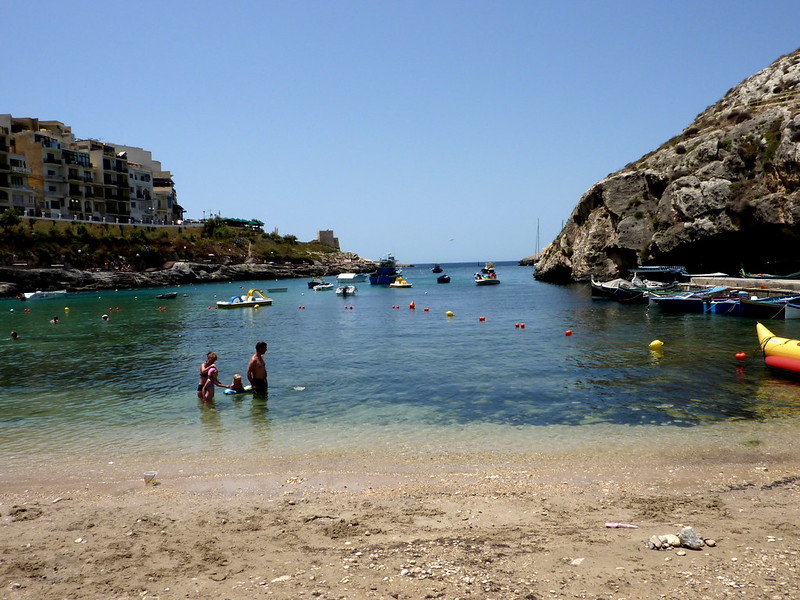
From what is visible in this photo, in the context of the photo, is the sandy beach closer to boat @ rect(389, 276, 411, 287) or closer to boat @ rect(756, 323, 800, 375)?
boat @ rect(756, 323, 800, 375)

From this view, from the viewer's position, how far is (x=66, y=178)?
96812 millimetres

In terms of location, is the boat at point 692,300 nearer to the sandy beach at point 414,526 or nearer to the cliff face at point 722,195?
the cliff face at point 722,195

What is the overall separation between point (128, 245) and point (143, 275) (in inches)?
378

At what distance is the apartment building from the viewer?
292 ft

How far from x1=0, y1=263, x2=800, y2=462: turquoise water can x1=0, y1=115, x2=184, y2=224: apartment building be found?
6327 centimetres

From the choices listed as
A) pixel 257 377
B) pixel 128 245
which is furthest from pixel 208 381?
pixel 128 245

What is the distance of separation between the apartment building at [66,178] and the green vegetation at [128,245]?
4134 mm

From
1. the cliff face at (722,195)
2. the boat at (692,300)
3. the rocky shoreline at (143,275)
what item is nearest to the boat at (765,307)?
the boat at (692,300)

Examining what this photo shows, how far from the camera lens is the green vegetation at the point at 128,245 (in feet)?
270

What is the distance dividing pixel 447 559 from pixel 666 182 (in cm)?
6822

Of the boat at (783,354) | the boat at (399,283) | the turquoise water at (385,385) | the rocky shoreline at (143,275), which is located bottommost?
the turquoise water at (385,385)

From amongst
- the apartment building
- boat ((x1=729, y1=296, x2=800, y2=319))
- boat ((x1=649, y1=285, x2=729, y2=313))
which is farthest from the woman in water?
the apartment building

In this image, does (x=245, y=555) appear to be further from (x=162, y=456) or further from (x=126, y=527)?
(x=162, y=456)

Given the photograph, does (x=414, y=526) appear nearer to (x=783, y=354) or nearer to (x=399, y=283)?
(x=783, y=354)
